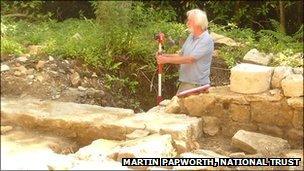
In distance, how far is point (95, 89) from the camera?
23.8ft

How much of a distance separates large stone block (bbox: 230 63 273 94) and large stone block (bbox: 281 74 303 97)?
0.25 metres

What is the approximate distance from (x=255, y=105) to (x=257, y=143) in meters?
0.56

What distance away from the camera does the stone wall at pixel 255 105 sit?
562 centimetres

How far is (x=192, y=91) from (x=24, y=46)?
9.99 ft

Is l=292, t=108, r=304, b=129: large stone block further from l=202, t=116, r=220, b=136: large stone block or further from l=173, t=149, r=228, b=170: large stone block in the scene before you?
l=173, t=149, r=228, b=170: large stone block

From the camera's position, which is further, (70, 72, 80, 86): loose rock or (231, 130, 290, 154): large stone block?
(70, 72, 80, 86): loose rock

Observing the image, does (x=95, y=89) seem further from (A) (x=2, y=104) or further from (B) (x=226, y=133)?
(B) (x=226, y=133)

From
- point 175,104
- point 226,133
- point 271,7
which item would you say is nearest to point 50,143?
point 175,104

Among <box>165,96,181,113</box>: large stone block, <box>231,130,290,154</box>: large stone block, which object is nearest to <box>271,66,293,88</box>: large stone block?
<box>231,130,290,154</box>: large stone block

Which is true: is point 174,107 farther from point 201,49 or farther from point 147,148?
point 147,148

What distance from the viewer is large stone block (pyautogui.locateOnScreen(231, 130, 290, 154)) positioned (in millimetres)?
5395

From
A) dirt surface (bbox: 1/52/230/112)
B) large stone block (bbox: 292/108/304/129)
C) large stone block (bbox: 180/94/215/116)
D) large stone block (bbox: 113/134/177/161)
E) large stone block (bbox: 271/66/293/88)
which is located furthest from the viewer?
dirt surface (bbox: 1/52/230/112)

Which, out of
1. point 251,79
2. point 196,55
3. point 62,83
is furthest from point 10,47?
point 251,79
